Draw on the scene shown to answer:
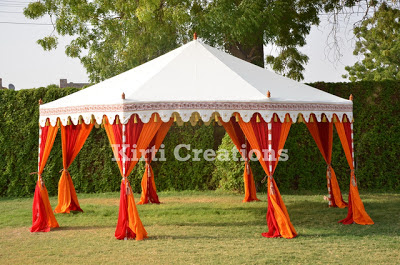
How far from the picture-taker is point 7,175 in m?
12.5

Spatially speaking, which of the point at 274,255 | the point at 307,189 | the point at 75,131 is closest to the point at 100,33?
the point at 75,131

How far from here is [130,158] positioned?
714cm

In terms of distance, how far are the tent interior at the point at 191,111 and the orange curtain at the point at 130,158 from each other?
0.01 meters

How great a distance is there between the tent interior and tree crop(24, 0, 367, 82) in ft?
12.0

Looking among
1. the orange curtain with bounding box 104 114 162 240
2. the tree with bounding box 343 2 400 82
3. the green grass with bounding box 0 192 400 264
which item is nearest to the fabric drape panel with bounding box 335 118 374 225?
the green grass with bounding box 0 192 400 264

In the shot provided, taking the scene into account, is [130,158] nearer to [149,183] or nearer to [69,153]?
[69,153]

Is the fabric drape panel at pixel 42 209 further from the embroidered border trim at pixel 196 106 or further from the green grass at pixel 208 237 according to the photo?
the embroidered border trim at pixel 196 106

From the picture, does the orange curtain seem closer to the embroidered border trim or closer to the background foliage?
the embroidered border trim

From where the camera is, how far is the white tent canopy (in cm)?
714

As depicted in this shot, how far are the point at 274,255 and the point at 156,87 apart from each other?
310 centimetres

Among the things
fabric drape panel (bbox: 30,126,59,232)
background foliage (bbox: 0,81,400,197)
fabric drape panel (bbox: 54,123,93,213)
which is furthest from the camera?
background foliage (bbox: 0,81,400,197)

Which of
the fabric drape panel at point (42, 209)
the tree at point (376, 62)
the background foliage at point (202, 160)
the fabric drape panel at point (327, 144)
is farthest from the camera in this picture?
the tree at point (376, 62)

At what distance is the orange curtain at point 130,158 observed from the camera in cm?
704

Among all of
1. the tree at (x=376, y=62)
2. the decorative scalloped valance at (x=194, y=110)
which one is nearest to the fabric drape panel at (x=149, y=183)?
Result: the decorative scalloped valance at (x=194, y=110)
